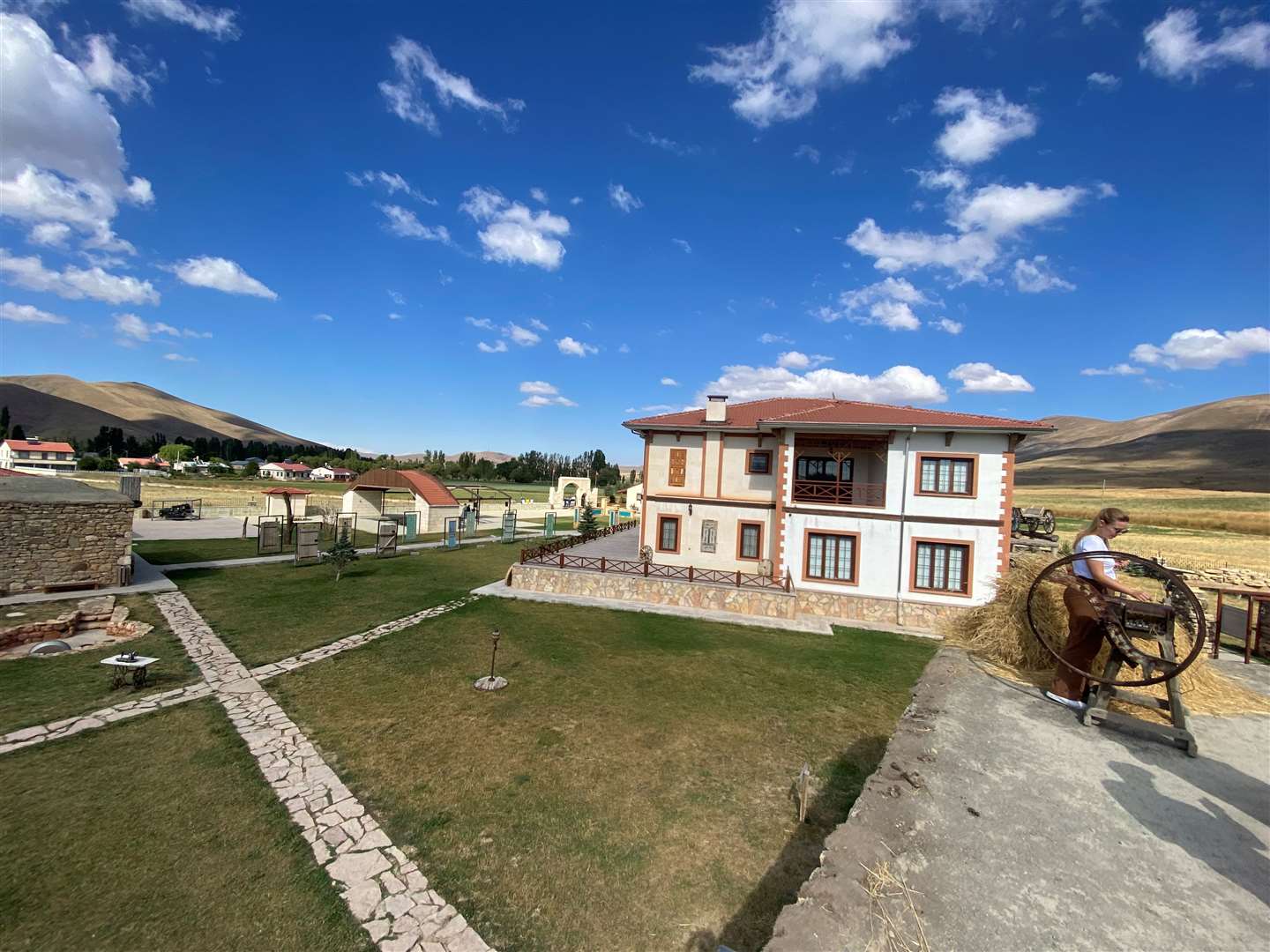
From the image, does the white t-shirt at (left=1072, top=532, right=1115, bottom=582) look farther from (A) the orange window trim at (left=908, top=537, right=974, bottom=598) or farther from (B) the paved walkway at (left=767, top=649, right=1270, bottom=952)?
(A) the orange window trim at (left=908, top=537, right=974, bottom=598)

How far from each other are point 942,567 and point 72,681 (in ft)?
67.8

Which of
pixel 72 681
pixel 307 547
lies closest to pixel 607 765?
pixel 72 681

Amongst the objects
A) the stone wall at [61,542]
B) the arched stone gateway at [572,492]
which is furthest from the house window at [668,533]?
the arched stone gateway at [572,492]

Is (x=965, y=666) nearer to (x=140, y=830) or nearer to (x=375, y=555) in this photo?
(x=140, y=830)

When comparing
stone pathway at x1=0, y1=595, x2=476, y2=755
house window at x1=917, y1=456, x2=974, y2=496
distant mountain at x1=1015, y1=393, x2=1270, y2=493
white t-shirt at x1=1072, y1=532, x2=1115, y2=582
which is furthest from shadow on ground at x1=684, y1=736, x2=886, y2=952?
distant mountain at x1=1015, y1=393, x2=1270, y2=493

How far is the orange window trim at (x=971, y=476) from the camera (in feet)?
52.1

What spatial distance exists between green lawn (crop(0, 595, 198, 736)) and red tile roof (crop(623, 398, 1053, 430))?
49.4 feet

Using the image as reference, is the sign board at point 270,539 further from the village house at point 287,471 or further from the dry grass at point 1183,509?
the village house at point 287,471

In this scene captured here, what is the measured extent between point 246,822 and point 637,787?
4.32 meters

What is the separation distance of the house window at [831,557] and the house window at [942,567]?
188cm

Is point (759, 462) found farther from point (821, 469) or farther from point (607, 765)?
point (607, 765)

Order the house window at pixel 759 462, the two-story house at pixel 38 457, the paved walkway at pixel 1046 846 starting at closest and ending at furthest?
the paved walkway at pixel 1046 846
the house window at pixel 759 462
the two-story house at pixel 38 457

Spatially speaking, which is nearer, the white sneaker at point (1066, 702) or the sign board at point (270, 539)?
the white sneaker at point (1066, 702)

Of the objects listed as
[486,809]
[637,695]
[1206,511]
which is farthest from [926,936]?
[1206,511]
